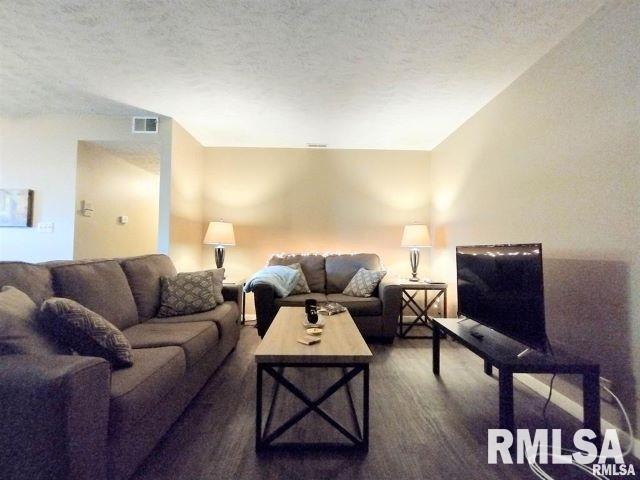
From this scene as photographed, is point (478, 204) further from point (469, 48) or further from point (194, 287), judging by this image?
point (194, 287)

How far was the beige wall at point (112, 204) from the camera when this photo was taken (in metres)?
3.19

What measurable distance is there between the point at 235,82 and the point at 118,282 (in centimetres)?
182

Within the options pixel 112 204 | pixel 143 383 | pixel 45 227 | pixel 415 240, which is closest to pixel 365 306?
pixel 415 240

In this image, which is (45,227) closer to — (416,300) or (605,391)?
(416,300)

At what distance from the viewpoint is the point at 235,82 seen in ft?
7.77

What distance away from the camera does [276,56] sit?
2.04 m

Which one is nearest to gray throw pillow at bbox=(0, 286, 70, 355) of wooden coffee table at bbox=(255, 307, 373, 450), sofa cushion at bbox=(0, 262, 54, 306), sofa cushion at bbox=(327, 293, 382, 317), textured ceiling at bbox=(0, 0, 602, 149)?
sofa cushion at bbox=(0, 262, 54, 306)

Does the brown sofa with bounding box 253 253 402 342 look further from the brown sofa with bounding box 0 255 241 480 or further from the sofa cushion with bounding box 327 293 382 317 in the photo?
the brown sofa with bounding box 0 255 241 480

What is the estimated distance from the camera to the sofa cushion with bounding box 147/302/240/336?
6.98ft

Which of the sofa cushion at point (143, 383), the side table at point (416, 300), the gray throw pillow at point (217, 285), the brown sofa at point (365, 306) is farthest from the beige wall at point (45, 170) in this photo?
the side table at point (416, 300)

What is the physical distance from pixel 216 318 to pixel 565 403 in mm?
2459

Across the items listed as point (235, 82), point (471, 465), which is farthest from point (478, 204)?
point (235, 82)

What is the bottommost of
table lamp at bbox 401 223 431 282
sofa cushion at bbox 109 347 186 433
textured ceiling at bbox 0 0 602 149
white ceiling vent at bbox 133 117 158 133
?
sofa cushion at bbox 109 347 186 433

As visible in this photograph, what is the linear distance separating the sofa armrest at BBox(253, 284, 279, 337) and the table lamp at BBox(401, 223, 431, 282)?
5.79ft
